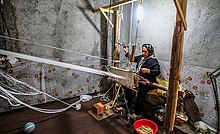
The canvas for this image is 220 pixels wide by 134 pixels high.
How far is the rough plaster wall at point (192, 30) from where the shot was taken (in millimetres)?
2437

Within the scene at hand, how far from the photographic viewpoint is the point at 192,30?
9.03 feet

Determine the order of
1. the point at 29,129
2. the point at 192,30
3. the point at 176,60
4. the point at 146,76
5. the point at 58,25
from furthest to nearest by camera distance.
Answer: the point at 58,25
the point at 146,76
the point at 192,30
the point at 29,129
the point at 176,60

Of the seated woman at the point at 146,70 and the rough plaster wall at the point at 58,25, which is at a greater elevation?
the rough plaster wall at the point at 58,25

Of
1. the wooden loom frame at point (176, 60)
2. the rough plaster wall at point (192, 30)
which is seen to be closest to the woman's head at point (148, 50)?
the rough plaster wall at point (192, 30)

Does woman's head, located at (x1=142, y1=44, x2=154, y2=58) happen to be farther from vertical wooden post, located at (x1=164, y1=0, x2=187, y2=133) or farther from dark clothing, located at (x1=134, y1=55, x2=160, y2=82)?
vertical wooden post, located at (x1=164, y1=0, x2=187, y2=133)

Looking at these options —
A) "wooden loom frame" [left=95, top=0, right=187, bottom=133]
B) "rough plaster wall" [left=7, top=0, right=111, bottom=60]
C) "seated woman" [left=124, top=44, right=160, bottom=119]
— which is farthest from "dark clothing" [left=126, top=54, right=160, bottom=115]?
"rough plaster wall" [left=7, top=0, right=111, bottom=60]

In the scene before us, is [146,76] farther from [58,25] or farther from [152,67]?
[58,25]

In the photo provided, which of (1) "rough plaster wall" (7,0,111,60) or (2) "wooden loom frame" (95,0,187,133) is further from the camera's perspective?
(1) "rough plaster wall" (7,0,111,60)

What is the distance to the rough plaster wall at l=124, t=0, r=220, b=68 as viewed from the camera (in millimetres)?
2437

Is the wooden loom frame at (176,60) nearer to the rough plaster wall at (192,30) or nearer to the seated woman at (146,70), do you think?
the seated woman at (146,70)

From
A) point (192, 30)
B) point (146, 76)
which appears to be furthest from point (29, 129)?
point (192, 30)

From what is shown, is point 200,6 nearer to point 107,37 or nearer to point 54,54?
point 107,37

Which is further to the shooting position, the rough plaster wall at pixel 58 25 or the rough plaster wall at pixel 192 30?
the rough plaster wall at pixel 58 25

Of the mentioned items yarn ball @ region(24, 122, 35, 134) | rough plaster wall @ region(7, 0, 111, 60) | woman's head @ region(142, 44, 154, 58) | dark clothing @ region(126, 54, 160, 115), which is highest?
rough plaster wall @ region(7, 0, 111, 60)
